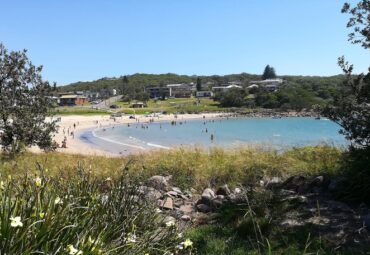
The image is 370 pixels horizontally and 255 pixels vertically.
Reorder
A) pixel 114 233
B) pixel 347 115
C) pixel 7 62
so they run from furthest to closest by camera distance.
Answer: pixel 7 62 → pixel 347 115 → pixel 114 233

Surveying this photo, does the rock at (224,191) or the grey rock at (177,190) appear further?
the grey rock at (177,190)

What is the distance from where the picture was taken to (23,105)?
1930 cm

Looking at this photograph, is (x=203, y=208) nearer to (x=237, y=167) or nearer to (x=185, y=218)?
(x=185, y=218)

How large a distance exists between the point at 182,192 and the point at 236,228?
304 centimetres

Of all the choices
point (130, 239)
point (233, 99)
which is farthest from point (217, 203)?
point (233, 99)

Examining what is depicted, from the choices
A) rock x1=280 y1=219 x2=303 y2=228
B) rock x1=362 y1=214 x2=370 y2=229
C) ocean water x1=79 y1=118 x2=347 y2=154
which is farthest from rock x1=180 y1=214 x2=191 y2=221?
ocean water x1=79 y1=118 x2=347 y2=154

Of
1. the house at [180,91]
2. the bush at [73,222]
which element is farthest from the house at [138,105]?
the bush at [73,222]

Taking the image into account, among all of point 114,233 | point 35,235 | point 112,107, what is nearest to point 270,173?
point 114,233

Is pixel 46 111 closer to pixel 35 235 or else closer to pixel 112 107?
pixel 35 235

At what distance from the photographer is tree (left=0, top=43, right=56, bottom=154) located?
1844 centimetres

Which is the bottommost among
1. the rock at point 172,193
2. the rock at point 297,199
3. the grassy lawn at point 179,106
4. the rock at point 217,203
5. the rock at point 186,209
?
the grassy lawn at point 179,106

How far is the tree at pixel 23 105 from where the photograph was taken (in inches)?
726

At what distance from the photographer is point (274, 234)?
599 centimetres

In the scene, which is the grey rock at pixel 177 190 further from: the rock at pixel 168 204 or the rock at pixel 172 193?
the rock at pixel 168 204
